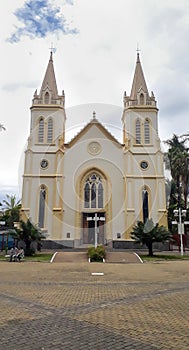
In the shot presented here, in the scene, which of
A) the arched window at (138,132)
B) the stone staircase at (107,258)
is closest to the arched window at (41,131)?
the arched window at (138,132)

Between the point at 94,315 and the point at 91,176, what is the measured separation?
25.8m

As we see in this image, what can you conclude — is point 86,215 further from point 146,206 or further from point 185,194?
point 185,194

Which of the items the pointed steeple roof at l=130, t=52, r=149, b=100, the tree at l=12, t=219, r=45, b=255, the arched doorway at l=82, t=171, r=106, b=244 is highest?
the pointed steeple roof at l=130, t=52, r=149, b=100

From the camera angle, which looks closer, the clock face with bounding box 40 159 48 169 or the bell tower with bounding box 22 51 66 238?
the bell tower with bounding box 22 51 66 238

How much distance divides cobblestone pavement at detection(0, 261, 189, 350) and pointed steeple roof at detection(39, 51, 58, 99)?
28.1 meters

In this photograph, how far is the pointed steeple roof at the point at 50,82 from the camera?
1379 inches

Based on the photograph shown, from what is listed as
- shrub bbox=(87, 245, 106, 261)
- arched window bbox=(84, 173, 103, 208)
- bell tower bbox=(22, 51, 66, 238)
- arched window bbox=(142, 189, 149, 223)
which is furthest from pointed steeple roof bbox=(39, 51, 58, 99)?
shrub bbox=(87, 245, 106, 261)

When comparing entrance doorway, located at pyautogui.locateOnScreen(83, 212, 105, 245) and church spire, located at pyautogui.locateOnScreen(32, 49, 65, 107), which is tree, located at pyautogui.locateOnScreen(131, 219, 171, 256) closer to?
entrance doorway, located at pyautogui.locateOnScreen(83, 212, 105, 245)

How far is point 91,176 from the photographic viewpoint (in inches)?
1257

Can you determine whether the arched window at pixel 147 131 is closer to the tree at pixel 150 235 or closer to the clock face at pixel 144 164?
the clock face at pixel 144 164

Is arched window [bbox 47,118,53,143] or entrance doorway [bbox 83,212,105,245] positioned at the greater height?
arched window [bbox 47,118,53,143]

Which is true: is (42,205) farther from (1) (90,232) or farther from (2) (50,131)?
(2) (50,131)

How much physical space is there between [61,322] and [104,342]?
55.3 inches

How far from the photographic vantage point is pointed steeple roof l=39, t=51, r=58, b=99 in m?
35.0
